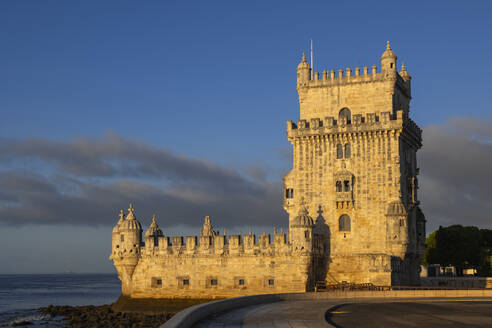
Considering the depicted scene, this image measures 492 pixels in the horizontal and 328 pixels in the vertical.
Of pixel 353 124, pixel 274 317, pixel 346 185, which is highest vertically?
pixel 353 124

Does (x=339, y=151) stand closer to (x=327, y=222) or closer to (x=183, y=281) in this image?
(x=327, y=222)

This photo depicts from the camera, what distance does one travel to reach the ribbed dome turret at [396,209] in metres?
52.6

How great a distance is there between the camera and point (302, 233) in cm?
5250

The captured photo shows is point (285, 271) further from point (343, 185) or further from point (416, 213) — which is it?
point (416, 213)

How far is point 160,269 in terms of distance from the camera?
2237 inches

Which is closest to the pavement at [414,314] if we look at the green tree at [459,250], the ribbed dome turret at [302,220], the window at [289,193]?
the ribbed dome turret at [302,220]

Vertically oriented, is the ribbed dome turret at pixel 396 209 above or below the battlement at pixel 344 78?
below

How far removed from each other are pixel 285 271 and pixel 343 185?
9269 millimetres

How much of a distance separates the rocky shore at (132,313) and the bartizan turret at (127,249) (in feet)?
5.87

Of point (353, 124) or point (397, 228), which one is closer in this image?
point (397, 228)

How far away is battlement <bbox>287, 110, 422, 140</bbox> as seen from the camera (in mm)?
54750

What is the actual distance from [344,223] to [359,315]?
1029 inches

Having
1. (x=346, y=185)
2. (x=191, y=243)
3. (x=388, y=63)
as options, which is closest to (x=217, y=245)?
(x=191, y=243)

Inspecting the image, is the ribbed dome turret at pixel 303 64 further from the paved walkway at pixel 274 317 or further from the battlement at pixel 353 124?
the paved walkway at pixel 274 317
